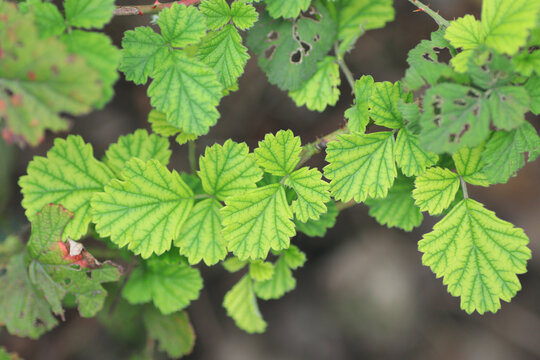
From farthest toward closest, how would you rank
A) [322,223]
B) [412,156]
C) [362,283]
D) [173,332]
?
[362,283]
[173,332]
[322,223]
[412,156]

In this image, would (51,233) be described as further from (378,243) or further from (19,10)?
(378,243)

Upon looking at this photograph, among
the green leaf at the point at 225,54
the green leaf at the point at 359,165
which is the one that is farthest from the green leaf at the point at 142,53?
the green leaf at the point at 359,165

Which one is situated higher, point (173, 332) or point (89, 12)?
point (89, 12)

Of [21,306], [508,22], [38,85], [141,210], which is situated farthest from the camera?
[21,306]

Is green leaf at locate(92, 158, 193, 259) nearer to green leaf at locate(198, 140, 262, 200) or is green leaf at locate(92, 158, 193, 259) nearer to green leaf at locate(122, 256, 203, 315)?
green leaf at locate(198, 140, 262, 200)

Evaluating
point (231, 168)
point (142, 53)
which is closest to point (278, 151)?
point (231, 168)

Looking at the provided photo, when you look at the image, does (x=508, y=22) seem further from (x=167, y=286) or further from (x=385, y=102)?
(x=167, y=286)
